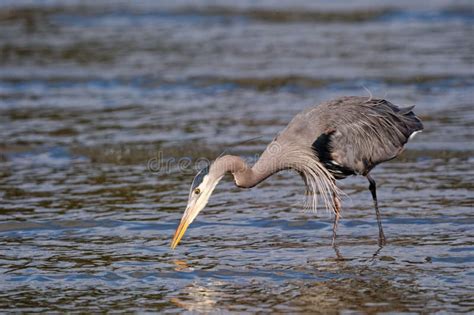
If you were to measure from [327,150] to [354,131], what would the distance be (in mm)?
368

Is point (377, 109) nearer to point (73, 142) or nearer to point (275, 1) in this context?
point (73, 142)

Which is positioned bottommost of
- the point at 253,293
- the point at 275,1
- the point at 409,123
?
the point at 253,293

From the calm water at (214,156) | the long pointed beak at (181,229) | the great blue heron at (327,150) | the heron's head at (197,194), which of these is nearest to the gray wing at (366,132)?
the great blue heron at (327,150)

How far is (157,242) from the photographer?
9008 millimetres

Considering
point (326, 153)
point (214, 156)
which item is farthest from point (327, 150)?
point (214, 156)

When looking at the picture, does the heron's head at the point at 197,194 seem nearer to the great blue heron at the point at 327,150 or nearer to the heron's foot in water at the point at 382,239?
the great blue heron at the point at 327,150

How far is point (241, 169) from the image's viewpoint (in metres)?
8.64

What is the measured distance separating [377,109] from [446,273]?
235cm

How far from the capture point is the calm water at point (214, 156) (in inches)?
305

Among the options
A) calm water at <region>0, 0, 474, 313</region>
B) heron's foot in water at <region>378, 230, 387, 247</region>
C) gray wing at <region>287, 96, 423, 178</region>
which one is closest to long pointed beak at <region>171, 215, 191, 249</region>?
calm water at <region>0, 0, 474, 313</region>

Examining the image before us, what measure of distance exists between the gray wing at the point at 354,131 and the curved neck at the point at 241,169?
18.7 inches

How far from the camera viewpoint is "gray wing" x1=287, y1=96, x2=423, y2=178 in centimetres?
905

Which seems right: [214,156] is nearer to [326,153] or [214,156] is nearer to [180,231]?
[326,153]

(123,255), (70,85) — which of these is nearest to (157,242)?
(123,255)
